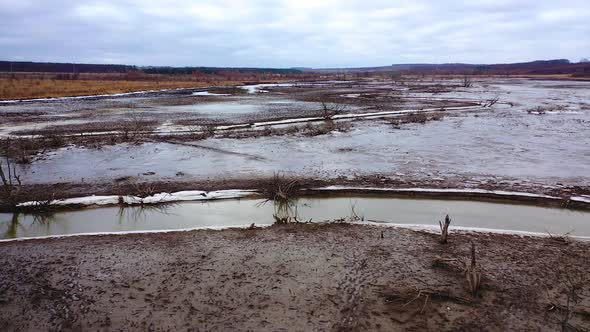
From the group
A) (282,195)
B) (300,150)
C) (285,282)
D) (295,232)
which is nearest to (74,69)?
(300,150)

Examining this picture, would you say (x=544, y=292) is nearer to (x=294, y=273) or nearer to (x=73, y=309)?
(x=294, y=273)

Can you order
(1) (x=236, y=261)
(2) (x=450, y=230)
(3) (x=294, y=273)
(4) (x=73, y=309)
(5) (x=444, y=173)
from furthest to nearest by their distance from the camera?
(5) (x=444, y=173), (2) (x=450, y=230), (1) (x=236, y=261), (3) (x=294, y=273), (4) (x=73, y=309)

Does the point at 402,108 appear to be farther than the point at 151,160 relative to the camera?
Yes

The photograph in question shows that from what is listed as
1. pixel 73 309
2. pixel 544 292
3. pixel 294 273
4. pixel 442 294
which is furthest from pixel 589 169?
pixel 73 309

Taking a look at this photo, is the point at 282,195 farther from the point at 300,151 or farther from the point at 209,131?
the point at 209,131

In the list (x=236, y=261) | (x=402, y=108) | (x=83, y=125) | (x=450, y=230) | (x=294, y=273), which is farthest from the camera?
(x=402, y=108)

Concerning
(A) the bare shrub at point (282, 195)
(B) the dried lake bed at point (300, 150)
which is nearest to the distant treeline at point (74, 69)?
(B) the dried lake bed at point (300, 150)

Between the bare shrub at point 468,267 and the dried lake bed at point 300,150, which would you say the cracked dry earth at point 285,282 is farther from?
the dried lake bed at point 300,150
